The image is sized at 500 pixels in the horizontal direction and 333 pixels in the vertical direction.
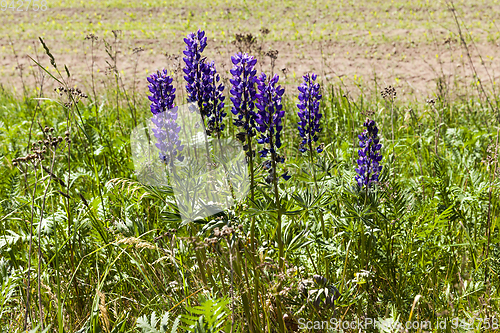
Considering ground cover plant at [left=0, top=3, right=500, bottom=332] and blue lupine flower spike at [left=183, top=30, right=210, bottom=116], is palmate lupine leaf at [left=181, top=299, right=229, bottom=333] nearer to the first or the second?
ground cover plant at [left=0, top=3, right=500, bottom=332]

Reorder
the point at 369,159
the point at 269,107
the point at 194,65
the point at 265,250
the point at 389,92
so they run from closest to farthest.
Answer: the point at 269,107 → the point at 194,65 → the point at 369,159 → the point at 265,250 → the point at 389,92

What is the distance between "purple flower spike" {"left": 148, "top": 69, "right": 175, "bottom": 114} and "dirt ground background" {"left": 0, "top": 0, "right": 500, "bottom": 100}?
9.57 feet

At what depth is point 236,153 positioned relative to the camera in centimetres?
203

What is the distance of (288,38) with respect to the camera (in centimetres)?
1273

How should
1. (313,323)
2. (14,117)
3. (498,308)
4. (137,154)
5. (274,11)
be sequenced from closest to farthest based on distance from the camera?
(313,323), (498,308), (137,154), (14,117), (274,11)

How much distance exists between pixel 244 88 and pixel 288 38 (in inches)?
463

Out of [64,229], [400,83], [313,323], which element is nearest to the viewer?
[313,323]

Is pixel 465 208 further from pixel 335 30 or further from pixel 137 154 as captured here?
pixel 335 30

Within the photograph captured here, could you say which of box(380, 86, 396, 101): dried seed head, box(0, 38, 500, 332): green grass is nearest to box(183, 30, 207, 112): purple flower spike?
box(0, 38, 500, 332): green grass

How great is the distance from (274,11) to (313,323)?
686 inches

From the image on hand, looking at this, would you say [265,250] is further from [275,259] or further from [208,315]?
[208,315]

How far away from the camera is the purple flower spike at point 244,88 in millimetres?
1659

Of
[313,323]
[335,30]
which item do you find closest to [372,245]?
[313,323]

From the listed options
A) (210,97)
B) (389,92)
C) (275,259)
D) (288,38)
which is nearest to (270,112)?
(210,97)
